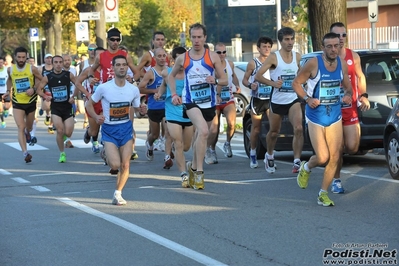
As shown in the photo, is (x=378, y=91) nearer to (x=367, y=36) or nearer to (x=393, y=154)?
(x=393, y=154)

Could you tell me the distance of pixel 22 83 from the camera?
16359 millimetres

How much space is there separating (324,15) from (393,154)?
609 centimetres

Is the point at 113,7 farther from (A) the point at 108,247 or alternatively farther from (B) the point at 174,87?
(A) the point at 108,247

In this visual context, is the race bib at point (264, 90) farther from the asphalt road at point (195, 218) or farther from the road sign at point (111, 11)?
the road sign at point (111, 11)

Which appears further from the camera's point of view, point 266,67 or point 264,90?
point 264,90

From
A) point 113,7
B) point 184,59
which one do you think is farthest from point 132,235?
point 113,7

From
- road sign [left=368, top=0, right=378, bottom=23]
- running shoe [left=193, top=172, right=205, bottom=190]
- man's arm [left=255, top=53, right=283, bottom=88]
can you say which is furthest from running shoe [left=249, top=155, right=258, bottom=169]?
road sign [left=368, top=0, right=378, bottom=23]

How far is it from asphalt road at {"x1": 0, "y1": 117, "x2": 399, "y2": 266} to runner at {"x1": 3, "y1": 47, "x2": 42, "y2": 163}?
6.01 ft

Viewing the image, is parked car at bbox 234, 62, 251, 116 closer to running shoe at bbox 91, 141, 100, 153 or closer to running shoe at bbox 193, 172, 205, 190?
running shoe at bbox 91, 141, 100, 153

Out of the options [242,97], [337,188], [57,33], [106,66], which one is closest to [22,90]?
[106,66]

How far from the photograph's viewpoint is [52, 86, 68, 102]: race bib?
16367mm

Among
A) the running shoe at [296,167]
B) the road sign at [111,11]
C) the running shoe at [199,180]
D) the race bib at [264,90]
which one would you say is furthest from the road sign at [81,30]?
the running shoe at [199,180]

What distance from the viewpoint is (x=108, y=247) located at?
802cm

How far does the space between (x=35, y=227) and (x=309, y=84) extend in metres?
3.32
